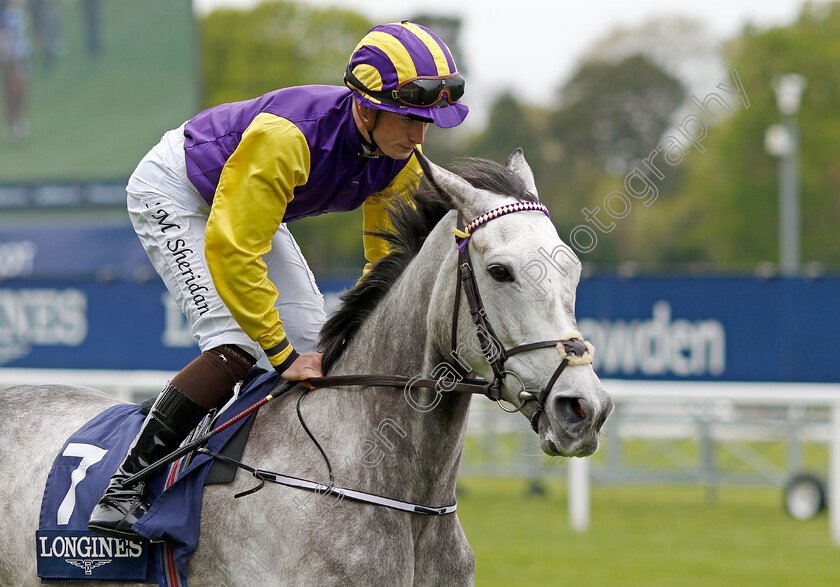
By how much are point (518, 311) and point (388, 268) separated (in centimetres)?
54

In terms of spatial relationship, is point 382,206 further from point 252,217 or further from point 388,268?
point 252,217

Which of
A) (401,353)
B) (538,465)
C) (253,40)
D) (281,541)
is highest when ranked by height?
(253,40)

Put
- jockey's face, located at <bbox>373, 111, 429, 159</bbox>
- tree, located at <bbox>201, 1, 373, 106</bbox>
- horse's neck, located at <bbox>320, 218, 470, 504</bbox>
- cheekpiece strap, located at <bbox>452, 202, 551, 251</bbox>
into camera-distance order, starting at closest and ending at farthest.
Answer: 1. cheekpiece strap, located at <bbox>452, 202, 551, 251</bbox>
2. horse's neck, located at <bbox>320, 218, 470, 504</bbox>
3. jockey's face, located at <bbox>373, 111, 429, 159</bbox>
4. tree, located at <bbox>201, 1, 373, 106</bbox>

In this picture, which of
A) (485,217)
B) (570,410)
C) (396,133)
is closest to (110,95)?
(396,133)

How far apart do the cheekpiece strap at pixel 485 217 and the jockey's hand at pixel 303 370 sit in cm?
56

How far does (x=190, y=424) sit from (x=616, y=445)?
653 centimetres

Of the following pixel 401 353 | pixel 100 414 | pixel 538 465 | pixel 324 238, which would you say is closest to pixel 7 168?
pixel 538 465

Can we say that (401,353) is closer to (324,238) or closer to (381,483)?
(381,483)

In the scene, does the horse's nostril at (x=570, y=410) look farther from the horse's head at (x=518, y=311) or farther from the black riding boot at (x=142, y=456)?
the black riding boot at (x=142, y=456)

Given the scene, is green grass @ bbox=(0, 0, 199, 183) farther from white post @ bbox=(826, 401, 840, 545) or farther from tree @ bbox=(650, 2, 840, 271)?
tree @ bbox=(650, 2, 840, 271)

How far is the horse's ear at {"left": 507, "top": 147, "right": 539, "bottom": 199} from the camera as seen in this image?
286 centimetres

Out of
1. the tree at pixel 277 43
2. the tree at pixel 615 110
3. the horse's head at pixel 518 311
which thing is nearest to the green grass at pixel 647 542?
the horse's head at pixel 518 311

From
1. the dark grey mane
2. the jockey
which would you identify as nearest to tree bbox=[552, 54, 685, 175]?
the jockey

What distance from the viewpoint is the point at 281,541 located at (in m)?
2.73
